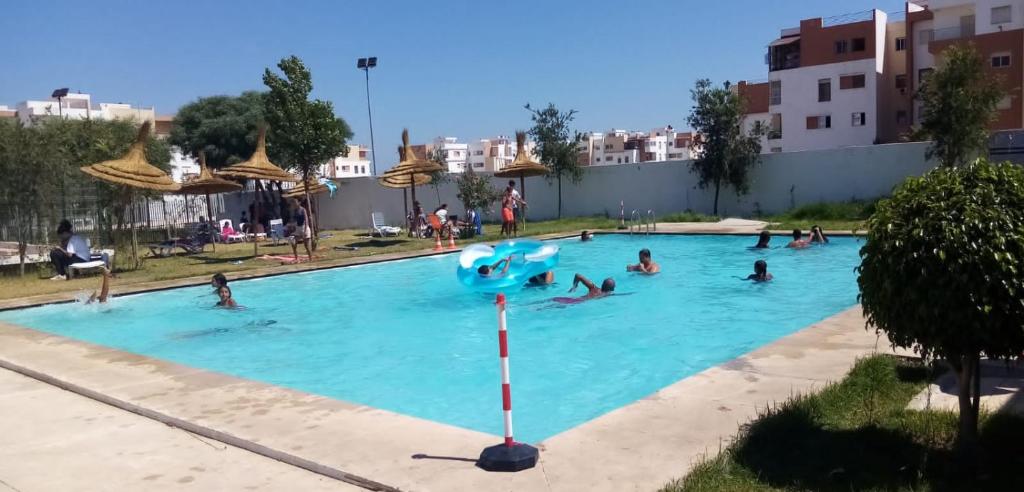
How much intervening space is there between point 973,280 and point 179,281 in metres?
15.6

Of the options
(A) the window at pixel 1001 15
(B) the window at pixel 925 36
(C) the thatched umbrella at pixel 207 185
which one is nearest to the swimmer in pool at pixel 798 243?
(C) the thatched umbrella at pixel 207 185

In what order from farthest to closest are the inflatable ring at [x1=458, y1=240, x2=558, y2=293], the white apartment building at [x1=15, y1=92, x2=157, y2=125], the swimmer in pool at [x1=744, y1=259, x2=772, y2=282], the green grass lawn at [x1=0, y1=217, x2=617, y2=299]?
the white apartment building at [x1=15, y1=92, x2=157, y2=125], the green grass lawn at [x1=0, y1=217, x2=617, y2=299], the swimmer in pool at [x1=744, y1=259, x2=772, y2=282], the inflatable ring at [x1=458, y1=240, x2=558, y2=293]

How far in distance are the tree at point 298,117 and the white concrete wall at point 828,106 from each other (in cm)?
3950

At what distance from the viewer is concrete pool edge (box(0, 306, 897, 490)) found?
4.55 meters

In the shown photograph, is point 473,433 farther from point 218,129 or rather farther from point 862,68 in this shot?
point 862,68

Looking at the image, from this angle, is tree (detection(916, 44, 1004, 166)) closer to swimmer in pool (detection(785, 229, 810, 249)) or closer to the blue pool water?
swimmer in pool (detection(785, 229, 810, 249))

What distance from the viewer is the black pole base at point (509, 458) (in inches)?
180

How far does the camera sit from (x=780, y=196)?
29109 mm

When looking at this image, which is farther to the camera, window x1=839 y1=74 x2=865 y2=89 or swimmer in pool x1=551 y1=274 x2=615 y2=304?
window x1=839 y1=74 x2=865 y2=89

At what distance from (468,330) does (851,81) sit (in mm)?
48858

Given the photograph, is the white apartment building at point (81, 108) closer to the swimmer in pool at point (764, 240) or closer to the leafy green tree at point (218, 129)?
the leafy green tree at point (218, 129)

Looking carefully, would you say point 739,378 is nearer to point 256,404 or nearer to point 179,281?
point 256,404

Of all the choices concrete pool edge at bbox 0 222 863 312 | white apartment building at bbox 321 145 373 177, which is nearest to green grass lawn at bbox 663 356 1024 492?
concrete pool edge at bbox 0 222 863 312

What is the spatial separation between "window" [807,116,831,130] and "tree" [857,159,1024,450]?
54.3 meters
